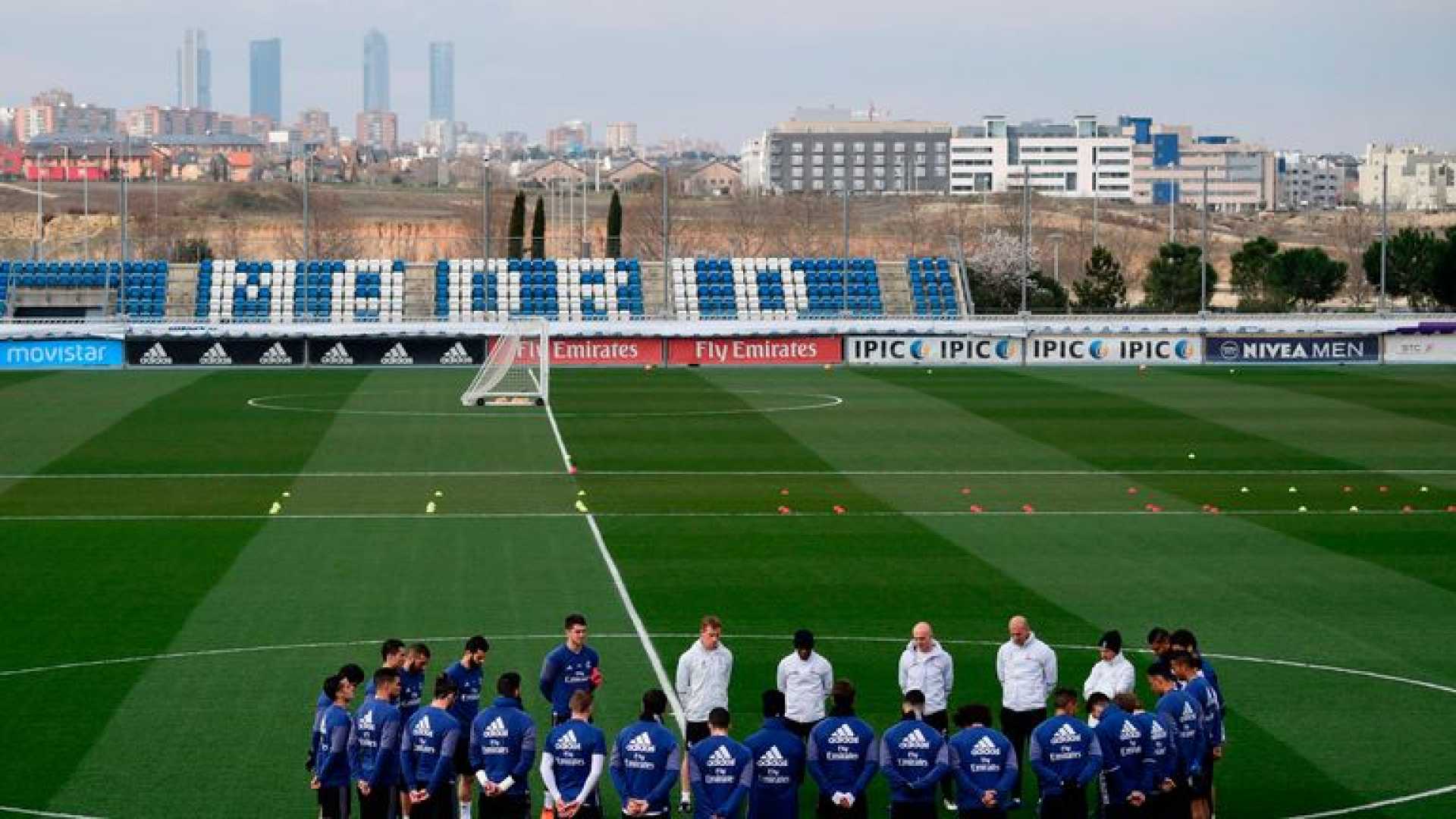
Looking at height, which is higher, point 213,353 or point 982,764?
point 213,353

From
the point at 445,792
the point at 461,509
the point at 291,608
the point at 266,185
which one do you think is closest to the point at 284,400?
the point at 461,509

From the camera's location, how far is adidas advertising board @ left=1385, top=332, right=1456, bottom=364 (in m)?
79.8

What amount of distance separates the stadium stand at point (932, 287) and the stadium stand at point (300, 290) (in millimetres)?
21701

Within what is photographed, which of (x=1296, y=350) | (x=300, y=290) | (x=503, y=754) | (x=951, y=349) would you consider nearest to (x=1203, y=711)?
(x=503, y=754)

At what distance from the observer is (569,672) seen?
797 inches

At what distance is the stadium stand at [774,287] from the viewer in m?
92.9

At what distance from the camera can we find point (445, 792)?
18.1m

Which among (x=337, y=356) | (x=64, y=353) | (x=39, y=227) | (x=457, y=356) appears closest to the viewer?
(x=64, y=353)

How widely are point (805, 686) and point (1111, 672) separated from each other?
2.74 meters

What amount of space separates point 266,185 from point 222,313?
366 ft

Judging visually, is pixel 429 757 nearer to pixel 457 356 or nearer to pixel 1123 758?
pixel 1123 758

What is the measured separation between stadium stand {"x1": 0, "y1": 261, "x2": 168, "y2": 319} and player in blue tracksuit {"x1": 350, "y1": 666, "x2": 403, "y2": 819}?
73129 millimetres

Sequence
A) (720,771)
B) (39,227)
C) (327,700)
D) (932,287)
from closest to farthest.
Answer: (720,771) → (327,700) → (932,287) → (39,227)

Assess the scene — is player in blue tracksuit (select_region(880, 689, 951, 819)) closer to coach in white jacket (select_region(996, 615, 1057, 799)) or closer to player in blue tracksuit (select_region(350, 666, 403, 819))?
coach in white jacket (select_region(996, 615, 1057, 799))
